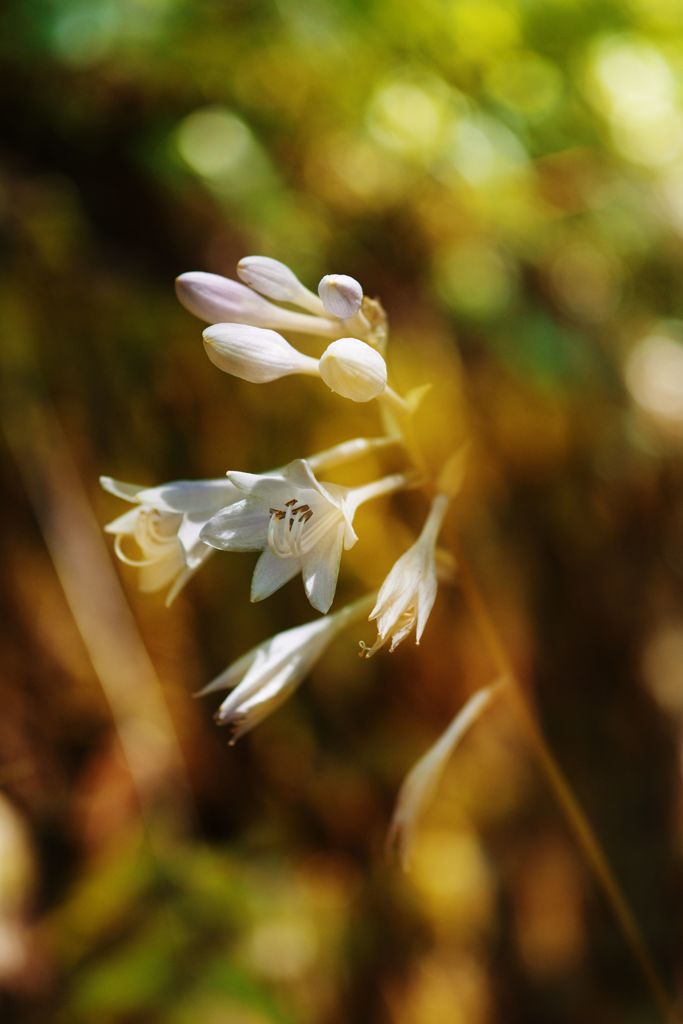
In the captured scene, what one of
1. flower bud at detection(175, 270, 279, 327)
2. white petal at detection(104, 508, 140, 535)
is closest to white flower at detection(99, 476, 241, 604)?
white petal at detection(104, 508, 140, 535)

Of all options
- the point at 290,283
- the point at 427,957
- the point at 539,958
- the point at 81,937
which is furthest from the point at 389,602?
the point at 539,958

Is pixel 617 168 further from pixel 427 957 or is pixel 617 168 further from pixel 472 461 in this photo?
pixel 427 957

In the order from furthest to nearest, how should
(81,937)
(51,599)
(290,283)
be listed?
(51,599), (81,937), (290,283)

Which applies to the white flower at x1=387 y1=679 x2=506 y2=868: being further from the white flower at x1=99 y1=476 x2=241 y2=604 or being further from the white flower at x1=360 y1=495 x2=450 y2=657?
the white flower at x1=99 y1=476 x2=241 y2=604

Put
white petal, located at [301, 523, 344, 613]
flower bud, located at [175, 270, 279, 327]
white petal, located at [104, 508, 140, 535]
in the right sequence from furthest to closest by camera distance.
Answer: white petal, located at [104, 508, 140, 535], flower bud, located at [175, 270, 279, 327], white petal, located at [301, 523, 344, 613]

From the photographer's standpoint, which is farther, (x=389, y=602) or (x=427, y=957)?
(x=427, y=957)

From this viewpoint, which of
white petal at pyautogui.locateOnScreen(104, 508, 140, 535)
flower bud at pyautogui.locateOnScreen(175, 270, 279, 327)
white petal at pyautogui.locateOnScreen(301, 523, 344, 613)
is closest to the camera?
white petal at pyautogui.locateOnScreen(301, 523, 344, 613)

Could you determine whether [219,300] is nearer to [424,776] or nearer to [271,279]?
[271,279]
